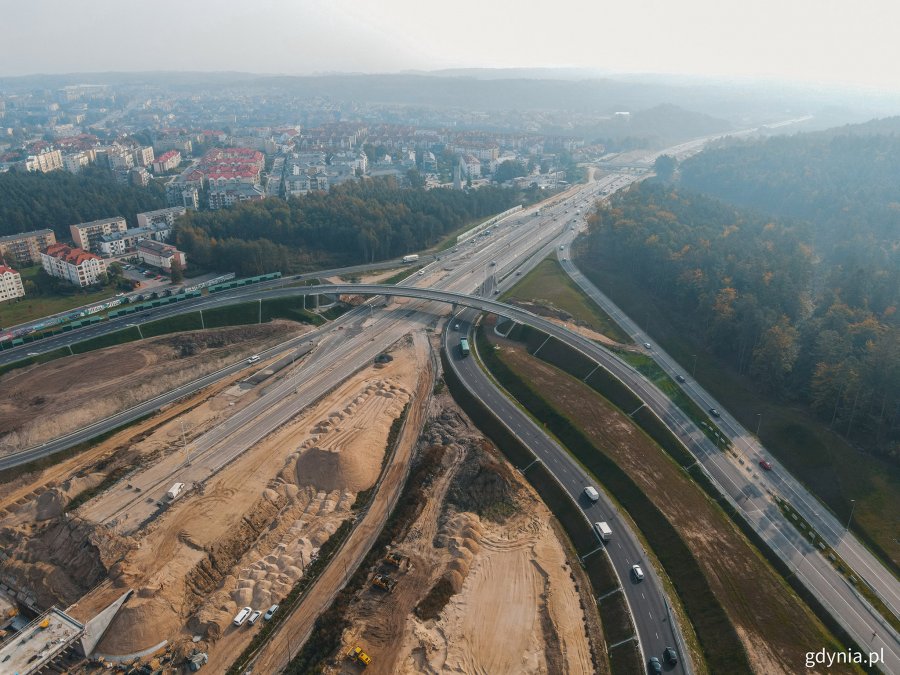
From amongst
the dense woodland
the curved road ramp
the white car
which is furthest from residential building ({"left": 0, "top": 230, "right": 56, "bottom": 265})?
the white car

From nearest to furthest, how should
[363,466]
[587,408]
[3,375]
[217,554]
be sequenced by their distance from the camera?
[217,554]
[363,466]
[587,408]
[3,375]

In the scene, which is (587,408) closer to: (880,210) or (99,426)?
(99,426)

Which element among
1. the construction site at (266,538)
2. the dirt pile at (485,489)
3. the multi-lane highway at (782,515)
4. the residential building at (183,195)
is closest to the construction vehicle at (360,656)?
the construction site at (266,538)

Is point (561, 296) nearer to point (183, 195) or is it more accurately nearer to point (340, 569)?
point (340, 569)

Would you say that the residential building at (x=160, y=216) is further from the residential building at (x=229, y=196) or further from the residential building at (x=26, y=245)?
the residential building at (x=26, y=245)

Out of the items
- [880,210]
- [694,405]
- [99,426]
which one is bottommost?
[99,426]

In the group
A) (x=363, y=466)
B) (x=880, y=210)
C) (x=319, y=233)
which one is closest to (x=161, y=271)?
(x=319, y=233)

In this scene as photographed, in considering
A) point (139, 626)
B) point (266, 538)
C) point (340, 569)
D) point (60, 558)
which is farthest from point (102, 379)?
point (340, 569)
